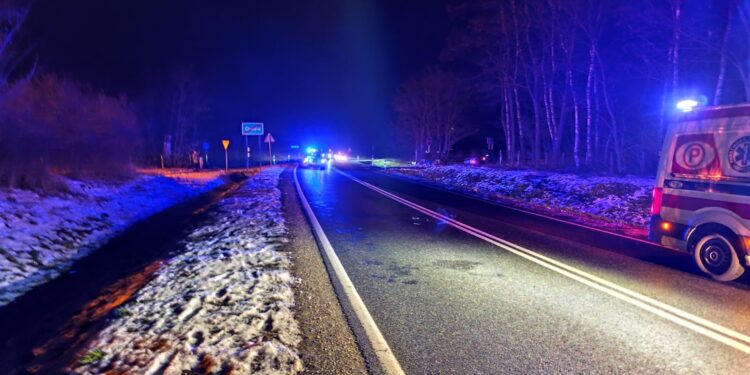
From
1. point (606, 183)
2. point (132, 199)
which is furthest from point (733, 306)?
point (132, 199)

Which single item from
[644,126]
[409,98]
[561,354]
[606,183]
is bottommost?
[561,354]

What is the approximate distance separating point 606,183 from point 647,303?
11402 millimetres

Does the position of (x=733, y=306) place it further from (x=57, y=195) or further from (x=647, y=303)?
(x=57, y=195)

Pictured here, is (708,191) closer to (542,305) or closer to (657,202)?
(657,202)

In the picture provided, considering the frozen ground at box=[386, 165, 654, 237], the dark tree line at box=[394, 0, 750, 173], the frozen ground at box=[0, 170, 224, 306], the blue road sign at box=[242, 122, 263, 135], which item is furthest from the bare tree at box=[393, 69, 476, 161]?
the frozen ground at box=[0, 170, 224, 306]

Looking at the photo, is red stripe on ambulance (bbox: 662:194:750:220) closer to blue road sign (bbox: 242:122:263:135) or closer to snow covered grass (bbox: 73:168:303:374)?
snow covered grass (bbox: 73:168:303:374)

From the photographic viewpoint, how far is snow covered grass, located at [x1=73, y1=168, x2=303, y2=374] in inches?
144

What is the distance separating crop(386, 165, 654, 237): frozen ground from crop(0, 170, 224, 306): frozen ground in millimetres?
12521

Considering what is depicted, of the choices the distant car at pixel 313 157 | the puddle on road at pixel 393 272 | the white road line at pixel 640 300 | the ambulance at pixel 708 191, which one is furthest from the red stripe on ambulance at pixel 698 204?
the distant car at pixel 313 157

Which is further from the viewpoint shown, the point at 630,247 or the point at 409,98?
the point at 409,98

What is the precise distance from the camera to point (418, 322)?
4.56 m

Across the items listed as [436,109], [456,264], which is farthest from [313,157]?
[456,264]

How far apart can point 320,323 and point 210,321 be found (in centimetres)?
119

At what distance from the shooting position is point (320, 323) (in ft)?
15.0
